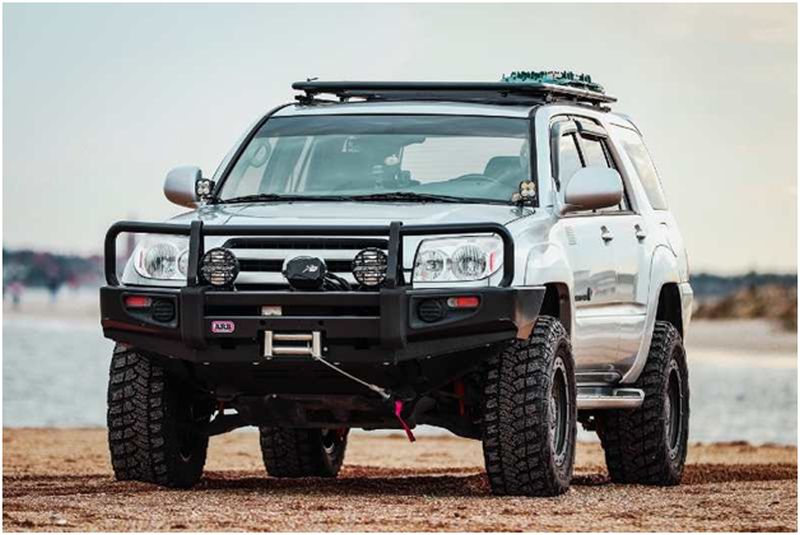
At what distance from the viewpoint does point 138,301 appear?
12195 mm

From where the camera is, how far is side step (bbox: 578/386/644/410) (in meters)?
13.6

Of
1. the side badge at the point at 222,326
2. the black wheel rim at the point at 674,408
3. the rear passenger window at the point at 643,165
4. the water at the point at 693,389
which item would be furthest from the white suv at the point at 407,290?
the water at the point at 693,389

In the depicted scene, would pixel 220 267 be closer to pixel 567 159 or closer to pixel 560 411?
pixel 560 411

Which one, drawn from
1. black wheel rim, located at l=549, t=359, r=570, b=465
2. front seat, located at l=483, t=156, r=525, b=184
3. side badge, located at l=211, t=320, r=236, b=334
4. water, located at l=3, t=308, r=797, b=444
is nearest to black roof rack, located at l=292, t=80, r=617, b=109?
front seat, located at l=483, t=156, r=525, b=184

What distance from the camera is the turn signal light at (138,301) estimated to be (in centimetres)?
1216

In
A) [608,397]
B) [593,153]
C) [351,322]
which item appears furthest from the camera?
[593,153]

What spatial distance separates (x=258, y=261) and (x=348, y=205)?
0.79m

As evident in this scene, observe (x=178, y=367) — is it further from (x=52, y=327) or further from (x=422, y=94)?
(x=52, y=327)

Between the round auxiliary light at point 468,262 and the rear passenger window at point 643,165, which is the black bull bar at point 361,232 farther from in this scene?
the rear passenger window at point 643,165

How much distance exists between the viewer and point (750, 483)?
567 inches

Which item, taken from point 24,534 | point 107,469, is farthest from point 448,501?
point 107,469

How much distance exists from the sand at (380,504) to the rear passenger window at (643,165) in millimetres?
1715

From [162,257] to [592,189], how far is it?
2155 mm

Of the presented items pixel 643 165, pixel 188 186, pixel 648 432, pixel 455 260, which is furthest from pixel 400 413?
pixel 643 165
